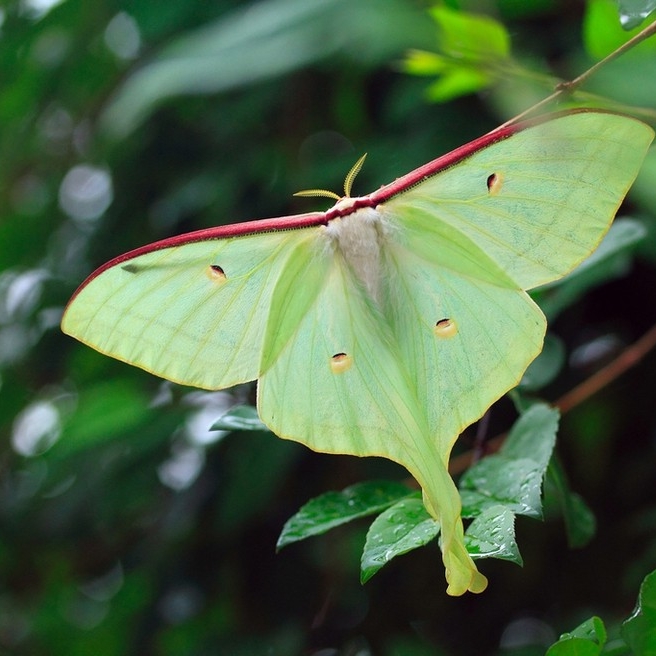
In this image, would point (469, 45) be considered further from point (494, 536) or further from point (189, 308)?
point (494, 536)

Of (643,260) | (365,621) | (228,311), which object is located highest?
(228,311)

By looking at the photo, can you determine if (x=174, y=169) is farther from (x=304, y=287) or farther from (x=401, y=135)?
(x=304, y=287)

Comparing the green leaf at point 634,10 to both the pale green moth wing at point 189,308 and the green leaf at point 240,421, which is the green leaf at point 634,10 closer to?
the pale green moth wing at point 189,308

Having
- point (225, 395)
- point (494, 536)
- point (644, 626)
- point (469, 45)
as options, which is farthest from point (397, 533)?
point (225, 395)

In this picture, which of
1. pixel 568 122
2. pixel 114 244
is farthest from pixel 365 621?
pixel 568 122

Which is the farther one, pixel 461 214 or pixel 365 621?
pixel 365 621

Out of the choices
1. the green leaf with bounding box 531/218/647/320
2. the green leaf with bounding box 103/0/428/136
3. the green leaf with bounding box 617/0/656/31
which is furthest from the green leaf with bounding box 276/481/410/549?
the green leaf with bounding box 103/0/428/136

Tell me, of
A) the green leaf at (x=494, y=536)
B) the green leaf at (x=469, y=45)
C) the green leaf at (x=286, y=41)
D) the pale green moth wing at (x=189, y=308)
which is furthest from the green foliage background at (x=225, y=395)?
the green leaf at (x=494, y=536)
